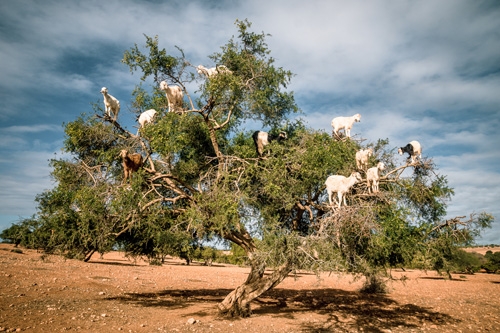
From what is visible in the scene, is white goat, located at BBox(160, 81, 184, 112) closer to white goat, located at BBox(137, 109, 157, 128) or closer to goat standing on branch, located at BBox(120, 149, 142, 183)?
white goat, located at BBox(137, 109, 157, 128)

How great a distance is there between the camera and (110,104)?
→ 403 inches

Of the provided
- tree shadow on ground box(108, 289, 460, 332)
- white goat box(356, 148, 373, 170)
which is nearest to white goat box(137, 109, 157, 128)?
white goat box(356, 148, 373, 170)

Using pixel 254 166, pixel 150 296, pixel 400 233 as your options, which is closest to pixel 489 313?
pixel 400 233

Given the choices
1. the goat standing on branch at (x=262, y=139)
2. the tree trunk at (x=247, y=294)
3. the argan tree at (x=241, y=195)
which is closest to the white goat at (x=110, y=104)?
the argan tree at (x=241, y=195)

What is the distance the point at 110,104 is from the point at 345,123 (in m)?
8.60

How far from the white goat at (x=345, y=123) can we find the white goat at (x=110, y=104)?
809cm

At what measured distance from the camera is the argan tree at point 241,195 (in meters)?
8.88

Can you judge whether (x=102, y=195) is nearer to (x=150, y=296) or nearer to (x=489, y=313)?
(x=150, y=296)

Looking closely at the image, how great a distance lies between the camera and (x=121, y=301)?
42.7 ft

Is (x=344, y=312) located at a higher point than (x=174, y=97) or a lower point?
lower

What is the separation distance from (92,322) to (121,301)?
4228 millimetres

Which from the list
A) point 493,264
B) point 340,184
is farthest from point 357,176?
point 493,264

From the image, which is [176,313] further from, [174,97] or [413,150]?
[413,150]

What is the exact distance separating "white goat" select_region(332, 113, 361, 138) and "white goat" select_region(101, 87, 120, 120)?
809cm
